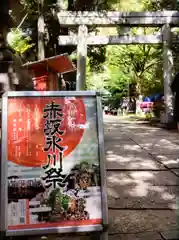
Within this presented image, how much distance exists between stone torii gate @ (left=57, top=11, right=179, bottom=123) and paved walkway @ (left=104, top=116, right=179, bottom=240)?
595 centimetres

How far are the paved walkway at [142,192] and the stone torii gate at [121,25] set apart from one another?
5948 millimetres

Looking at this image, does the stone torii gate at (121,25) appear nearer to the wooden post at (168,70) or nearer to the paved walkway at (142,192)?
the wooden post at (168,70)

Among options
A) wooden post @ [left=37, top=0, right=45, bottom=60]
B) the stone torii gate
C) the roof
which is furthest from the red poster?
wooden post @ [left=37, top=0, right=45, bottom=60]

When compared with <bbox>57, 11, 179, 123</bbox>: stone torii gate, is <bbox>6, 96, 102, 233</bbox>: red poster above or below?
below

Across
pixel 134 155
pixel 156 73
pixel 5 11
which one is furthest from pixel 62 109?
pixel 156 73

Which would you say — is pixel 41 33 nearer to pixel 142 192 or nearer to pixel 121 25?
pixel 121 25

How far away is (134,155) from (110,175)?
5.90 feet

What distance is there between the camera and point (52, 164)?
246cm

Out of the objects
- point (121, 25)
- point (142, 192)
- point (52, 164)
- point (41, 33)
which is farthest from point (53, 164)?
point (121, 25)

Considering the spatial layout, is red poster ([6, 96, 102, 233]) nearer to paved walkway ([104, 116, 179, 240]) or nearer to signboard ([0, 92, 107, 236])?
signboard ([0, 92, 107, 236])

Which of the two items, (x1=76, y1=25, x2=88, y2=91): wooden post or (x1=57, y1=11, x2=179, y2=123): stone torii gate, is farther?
(x1=76, y1=25, x2=88, y2=91): wooden post

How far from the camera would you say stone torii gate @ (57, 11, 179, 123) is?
1233 centimetres

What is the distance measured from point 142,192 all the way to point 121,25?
9.93 meters

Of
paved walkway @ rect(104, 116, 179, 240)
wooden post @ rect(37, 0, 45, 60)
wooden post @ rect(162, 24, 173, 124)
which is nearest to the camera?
paved walkway @ rect(104, 116, 179, 240)
